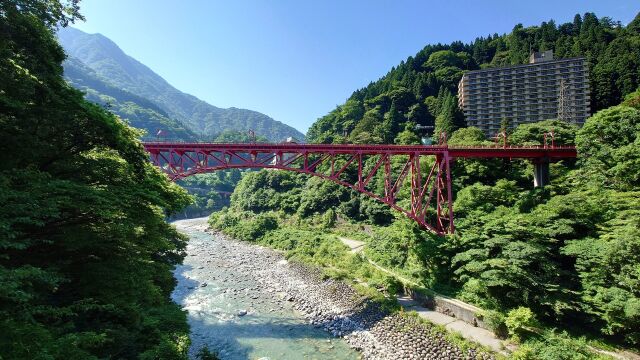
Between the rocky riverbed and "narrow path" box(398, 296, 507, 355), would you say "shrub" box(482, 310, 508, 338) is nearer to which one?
"narrow path" box(398, 296, 507, 355)

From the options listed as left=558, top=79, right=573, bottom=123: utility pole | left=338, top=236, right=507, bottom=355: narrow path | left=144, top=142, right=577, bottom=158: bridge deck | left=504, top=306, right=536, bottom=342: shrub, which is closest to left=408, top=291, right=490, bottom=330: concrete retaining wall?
left=338, top=236, right=507, bottom=355: narrow path

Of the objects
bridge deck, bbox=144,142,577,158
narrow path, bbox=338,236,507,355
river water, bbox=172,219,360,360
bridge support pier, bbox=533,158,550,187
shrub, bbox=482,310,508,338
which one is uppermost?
bridge deck, bbox=144,142,577,158

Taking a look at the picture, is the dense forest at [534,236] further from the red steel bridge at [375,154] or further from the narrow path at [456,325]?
the red steel bridge at [375,154]

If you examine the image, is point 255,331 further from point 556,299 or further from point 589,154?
point 589,154

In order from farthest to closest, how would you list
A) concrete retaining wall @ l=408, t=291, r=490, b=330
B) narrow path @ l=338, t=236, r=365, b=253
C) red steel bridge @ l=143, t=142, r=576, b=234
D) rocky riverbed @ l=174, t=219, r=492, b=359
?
narrow path @ l=338, t=236, r=365, b=253, red steel bridge @ l=143, t=142, r=576, b=234, concrete retaining wall @ l=408, t=291, r=490, b=330, rocky riverbed @ l=174, t=219, r=492, b=359

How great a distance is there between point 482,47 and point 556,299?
64675 millimetres

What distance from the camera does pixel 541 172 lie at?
22.8 m

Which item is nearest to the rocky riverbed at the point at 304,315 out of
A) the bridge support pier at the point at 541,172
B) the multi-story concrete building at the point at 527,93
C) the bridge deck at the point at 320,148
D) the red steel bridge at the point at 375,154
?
the red steel bridge at the point at 375,154

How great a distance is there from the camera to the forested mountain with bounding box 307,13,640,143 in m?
39.7

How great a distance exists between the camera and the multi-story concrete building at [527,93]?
43.7m

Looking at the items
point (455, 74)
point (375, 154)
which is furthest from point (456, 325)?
point (455, 74)

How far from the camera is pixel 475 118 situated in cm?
5197

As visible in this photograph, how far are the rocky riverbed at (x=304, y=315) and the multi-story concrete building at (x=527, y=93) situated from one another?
131 feet

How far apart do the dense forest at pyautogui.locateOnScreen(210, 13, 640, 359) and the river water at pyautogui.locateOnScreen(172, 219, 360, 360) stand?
526 centimetres
